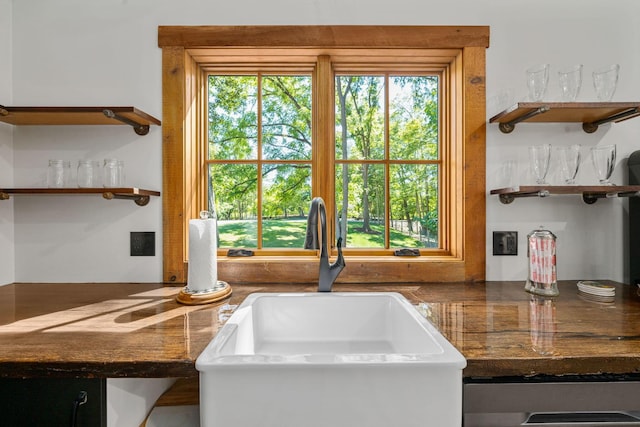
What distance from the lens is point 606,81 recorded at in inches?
55.6

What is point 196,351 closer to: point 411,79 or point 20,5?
point 411,79

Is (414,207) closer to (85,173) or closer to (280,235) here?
(280,235)

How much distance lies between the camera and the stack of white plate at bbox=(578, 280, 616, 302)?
4.28 feet

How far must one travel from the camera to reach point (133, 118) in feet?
4.76

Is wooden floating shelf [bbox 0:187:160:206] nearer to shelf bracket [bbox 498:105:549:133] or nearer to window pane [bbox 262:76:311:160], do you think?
window pane [bbox 262:76:311:160]

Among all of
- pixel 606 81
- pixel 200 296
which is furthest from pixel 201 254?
pixel 606 81

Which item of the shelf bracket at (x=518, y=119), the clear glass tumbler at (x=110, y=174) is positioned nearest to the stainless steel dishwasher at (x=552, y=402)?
the shelf bracket at (x=518, y=119)

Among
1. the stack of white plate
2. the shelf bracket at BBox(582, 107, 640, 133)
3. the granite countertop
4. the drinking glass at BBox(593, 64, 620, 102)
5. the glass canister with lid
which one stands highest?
the drinking glass at BBox(593, 64, 620, 102)

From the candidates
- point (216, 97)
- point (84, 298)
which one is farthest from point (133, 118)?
point (84, 298)

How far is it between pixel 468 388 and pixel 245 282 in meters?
1.02

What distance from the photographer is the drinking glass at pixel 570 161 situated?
4.62ft

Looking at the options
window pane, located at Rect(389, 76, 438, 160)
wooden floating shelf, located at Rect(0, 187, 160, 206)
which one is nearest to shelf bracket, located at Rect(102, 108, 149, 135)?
wooden floating shelf, located at Rect(0, 187, 160, 206)

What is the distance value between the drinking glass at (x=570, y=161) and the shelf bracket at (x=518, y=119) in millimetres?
200

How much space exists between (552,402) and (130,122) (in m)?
1.72
